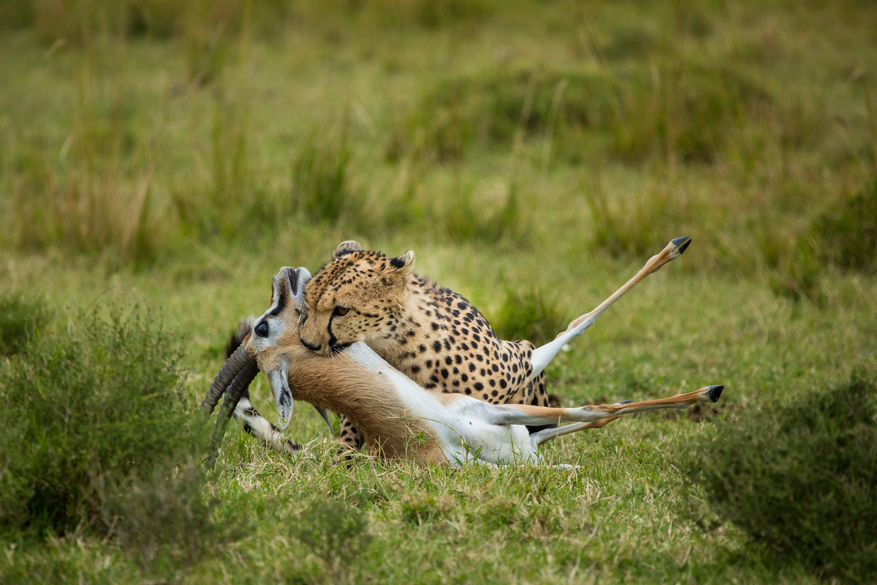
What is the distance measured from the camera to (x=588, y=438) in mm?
3344

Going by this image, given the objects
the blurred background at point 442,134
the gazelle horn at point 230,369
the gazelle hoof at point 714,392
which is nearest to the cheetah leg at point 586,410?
the gazelle hoof at point 714,392

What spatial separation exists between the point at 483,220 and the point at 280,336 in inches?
131

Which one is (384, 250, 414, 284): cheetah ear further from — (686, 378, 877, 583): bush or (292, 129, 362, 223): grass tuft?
(292, 129, 362, 223): grass tuft

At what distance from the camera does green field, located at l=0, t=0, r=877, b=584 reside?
2.24 metres

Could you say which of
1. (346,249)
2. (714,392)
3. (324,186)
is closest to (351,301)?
(346,249)

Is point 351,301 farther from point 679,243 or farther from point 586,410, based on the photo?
point 679,243

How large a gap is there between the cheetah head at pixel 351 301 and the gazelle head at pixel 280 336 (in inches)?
2.7

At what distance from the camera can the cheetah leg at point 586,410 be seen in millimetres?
2596

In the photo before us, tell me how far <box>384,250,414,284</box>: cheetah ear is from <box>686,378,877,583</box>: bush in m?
1.23

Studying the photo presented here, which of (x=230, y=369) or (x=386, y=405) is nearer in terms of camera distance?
(x=386, y=405)

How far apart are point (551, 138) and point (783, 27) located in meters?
3.93

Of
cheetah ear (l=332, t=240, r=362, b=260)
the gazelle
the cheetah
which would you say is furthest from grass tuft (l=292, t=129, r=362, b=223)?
the gazelle

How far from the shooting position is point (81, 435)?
7.26ft

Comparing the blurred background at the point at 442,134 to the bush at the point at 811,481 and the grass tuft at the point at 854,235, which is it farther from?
the bush at the point at 811,481
